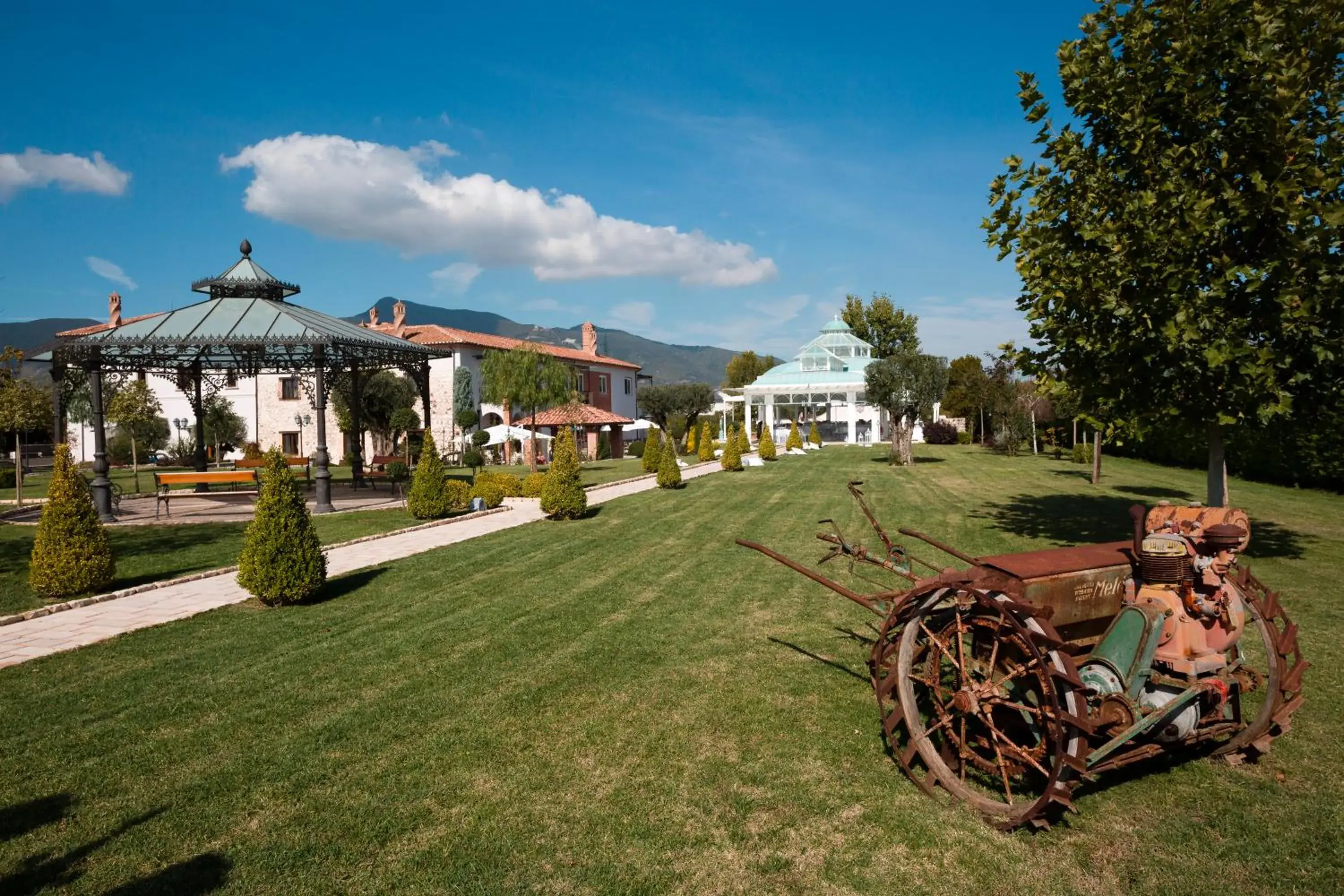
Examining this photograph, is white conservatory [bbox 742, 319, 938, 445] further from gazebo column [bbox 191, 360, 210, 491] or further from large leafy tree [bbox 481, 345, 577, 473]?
gazebo column [bbox 191, 360, 210, 491]

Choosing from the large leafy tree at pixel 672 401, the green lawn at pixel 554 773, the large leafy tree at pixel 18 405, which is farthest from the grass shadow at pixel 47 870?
the large leafy tree at pixel 672 401

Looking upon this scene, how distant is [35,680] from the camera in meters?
6.18

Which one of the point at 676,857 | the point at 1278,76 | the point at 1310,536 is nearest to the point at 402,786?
the point at 676,857

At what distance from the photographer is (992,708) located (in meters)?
4.05

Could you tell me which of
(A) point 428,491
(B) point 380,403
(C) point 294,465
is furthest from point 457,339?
(A) point 428,491

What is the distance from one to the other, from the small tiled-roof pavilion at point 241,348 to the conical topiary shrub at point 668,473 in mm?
6602

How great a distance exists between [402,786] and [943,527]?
37.7 ft

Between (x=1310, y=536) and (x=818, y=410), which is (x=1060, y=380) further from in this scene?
(x=818, y=410)

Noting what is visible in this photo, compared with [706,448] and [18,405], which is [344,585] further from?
[18,405]

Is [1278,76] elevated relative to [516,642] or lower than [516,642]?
elevated

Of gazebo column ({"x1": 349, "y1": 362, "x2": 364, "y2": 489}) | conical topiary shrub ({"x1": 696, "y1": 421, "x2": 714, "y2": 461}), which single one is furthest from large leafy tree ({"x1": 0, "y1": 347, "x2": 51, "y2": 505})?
conical topiary shrub ({"x1": 696, "y1": 421, "x2": 714, "y2": 461})

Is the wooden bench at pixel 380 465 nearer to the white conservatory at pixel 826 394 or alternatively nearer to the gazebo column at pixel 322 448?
the gazebo column at pixel 322 448

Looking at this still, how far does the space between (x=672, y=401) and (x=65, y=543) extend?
5218cm

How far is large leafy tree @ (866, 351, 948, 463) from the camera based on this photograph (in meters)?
30.5
